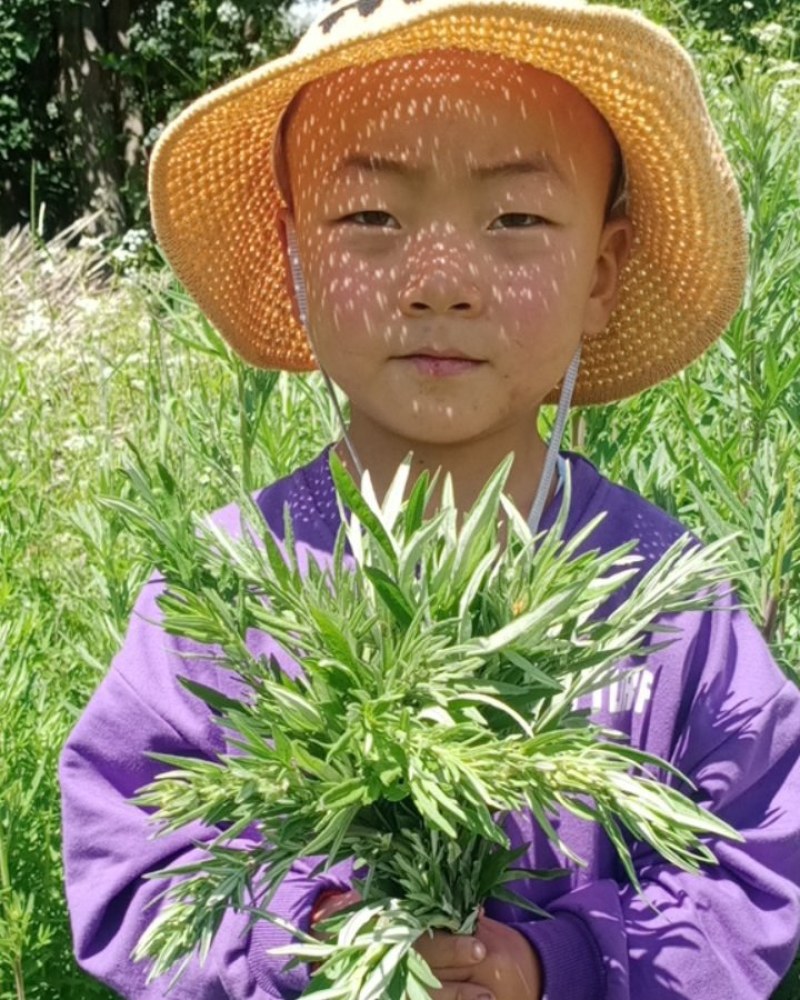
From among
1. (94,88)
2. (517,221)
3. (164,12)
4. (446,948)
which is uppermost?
(517,221)

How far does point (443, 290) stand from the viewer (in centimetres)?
133

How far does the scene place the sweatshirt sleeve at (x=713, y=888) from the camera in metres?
1.34

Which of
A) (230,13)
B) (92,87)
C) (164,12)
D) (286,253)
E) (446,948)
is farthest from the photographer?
(92,87)

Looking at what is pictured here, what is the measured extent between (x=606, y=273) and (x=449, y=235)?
258mm

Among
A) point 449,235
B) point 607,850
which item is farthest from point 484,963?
point 449,235

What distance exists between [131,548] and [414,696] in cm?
126

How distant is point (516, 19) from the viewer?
1.33 m

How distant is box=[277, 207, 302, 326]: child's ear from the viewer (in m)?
1.57

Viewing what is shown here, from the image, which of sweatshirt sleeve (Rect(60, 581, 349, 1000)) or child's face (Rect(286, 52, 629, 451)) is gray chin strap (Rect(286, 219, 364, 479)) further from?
sweatshirt sleeve (Rect(60, 581, 349, 1000))

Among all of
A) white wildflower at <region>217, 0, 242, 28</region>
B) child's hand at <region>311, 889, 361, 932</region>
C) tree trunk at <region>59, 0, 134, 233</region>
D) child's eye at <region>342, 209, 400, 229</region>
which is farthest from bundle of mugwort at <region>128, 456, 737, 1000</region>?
tree trunk at <region>59, 0, 134, 233</region>

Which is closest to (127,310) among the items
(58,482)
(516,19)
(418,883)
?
(58,482)

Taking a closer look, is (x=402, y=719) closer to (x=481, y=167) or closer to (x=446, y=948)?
(x=446, y=948)

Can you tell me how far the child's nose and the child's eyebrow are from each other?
0.28 ft

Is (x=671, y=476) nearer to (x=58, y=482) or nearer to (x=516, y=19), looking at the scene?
(x=516, y=19)
